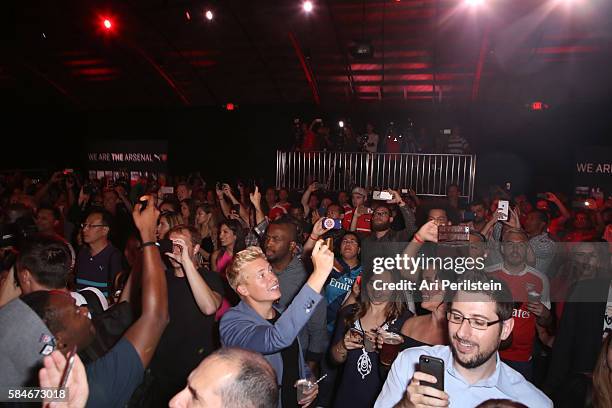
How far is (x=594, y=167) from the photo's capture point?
11602 mm

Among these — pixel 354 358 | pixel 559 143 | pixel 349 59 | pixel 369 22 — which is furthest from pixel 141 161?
pixel 354 358

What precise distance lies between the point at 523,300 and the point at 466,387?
68.2 inches

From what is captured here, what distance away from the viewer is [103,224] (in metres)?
4.42

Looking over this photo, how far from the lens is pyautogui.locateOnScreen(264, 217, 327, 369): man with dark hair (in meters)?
3.54

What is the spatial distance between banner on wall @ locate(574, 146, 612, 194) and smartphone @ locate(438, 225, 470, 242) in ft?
33.6

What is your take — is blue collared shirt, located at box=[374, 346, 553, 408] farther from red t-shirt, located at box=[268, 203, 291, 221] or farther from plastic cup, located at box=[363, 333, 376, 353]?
red t-shirt, located at box=[268, 203, 291, 221]

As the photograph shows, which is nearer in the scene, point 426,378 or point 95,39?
point 426,378

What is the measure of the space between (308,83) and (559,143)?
7105 mm

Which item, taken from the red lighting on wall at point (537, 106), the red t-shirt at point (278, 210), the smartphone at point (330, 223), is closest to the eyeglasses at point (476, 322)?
the smartphone at point (330, 223)

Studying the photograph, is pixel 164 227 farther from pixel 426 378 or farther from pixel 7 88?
pixel 7 88

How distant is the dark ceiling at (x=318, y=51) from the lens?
424 inches

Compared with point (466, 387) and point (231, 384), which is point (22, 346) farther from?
point (466, 387)

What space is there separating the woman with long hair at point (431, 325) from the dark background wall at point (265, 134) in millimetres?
10300

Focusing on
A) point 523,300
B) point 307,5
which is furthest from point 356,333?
point 307,5
